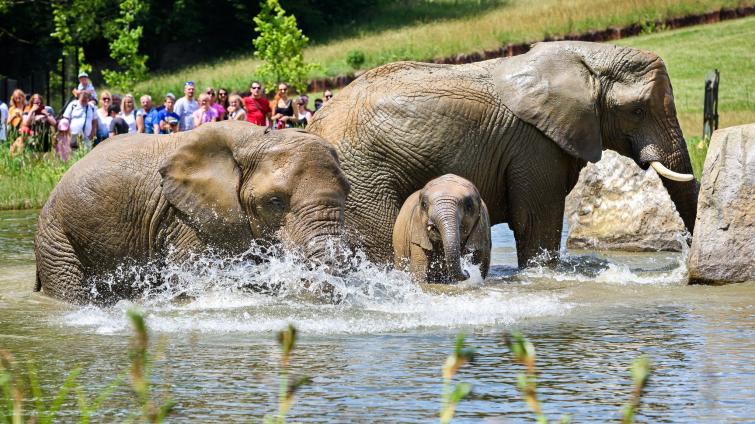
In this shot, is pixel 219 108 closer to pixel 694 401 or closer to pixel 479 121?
pixel 479 121

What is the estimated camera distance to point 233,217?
10.0m

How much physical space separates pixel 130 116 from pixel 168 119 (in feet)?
6.32

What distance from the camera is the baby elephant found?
37.2 feet

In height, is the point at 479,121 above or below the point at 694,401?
above

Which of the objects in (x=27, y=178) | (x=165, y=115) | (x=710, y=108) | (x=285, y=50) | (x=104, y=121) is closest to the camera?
(x=27, y=178)

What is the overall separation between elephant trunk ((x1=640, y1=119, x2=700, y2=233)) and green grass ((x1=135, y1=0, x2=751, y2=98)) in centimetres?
3599

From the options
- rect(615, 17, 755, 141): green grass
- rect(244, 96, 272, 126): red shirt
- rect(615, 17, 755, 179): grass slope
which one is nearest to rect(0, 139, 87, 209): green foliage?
rect(244, 96, 272, 126): red shirt

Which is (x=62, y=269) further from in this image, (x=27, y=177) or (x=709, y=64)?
(x=709, y=64)

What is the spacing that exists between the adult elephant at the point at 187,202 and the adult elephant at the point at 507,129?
218 centimetres

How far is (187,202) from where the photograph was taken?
9.98 metres

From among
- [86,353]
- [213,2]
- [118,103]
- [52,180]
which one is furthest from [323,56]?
[86,353]

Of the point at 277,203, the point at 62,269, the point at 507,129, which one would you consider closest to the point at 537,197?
the point at 507,129

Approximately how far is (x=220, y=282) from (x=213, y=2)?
60887mm

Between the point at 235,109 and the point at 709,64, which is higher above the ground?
the point at 235,109
